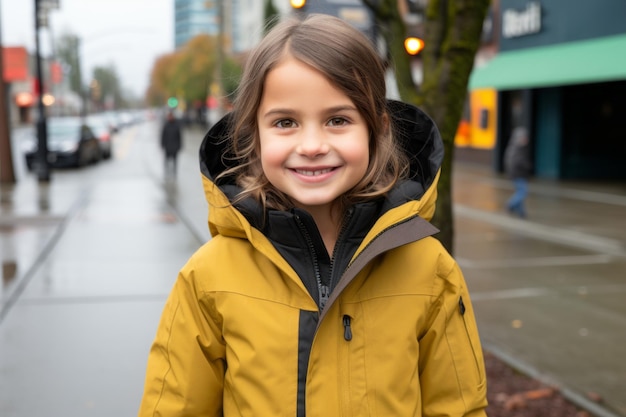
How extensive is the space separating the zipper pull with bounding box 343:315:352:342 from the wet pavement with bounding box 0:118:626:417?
274cm

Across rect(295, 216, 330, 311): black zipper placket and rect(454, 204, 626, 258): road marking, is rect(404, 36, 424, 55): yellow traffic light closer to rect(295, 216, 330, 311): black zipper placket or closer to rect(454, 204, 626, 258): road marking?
rect(454, 204, 626, 258): road marking

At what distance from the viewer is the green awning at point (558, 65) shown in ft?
47.4

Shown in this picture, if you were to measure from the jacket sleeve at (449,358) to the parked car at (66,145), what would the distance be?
66.8 feet

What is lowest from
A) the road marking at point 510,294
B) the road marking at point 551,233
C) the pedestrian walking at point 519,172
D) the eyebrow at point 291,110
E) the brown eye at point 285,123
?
the road marking at point 551,233

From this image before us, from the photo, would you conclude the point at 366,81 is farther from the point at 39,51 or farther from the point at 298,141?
the point at 39,51

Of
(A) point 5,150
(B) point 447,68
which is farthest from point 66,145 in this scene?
(B) point 447,68

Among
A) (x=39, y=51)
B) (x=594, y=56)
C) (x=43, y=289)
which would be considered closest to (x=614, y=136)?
(x=594, y=56)

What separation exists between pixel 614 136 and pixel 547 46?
120 inches

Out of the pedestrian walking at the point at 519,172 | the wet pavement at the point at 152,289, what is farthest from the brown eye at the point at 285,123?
the pedestrian walking at the point at 519,172

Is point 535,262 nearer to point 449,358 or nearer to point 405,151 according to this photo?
point 405,151

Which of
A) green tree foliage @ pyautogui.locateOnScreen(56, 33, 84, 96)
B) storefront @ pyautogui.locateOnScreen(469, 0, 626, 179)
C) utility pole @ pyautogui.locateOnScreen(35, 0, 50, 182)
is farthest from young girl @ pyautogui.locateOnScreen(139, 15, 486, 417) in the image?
green tree foliage @ pyautogui.locateOnScreen(56, 33, 84, 96)

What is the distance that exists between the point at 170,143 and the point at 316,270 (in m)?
17.2

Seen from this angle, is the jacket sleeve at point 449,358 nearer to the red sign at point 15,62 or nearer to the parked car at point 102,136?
the parked car at point 102,136

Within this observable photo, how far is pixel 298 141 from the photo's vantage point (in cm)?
181
